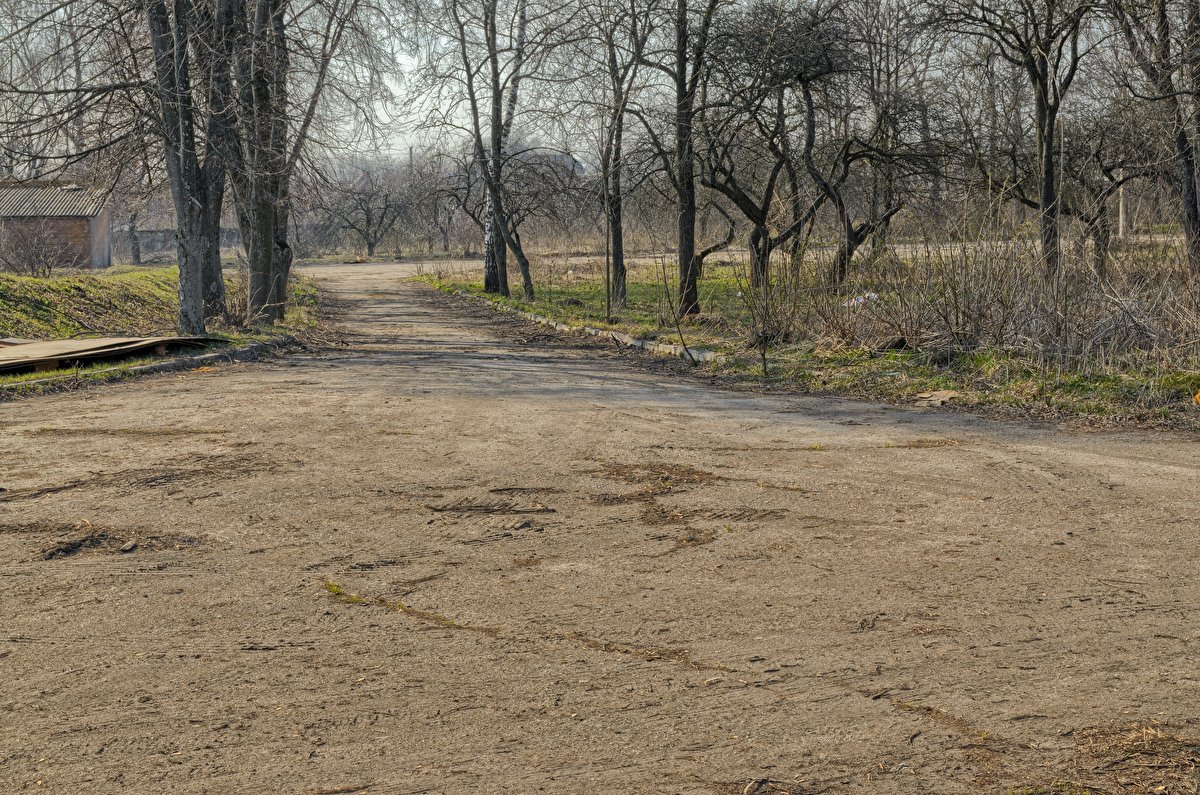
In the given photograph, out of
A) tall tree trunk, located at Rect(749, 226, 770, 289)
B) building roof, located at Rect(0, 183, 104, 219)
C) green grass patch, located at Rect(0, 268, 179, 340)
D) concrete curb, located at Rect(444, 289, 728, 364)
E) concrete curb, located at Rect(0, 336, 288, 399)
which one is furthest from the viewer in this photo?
building roof, located at Rect(0, 183, 104, 219)

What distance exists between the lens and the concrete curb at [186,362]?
998 cm

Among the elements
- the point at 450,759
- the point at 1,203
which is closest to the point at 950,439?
the point at 450,759

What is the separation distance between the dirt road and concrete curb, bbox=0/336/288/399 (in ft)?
6.71

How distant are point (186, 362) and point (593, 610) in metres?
9.34

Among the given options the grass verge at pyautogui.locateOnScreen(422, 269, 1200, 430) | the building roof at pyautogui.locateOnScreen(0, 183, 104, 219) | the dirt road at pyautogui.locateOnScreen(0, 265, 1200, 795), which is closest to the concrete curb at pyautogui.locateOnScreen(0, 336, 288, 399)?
the dirt road at pyautogui.locateOnScreen(0, 265, 1200, 795)

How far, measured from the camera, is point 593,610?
431 centimetres

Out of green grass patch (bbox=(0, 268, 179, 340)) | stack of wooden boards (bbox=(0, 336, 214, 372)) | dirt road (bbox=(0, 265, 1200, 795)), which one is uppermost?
green grass patch (bbox=(0, 268, 179, 340))

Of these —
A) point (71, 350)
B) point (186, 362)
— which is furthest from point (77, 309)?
point (186, 362)

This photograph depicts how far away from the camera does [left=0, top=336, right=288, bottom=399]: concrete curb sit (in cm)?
998

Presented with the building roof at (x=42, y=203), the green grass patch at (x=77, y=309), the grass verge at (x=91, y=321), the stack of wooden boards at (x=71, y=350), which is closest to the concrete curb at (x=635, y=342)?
the grass verge at (x=91, y=321)

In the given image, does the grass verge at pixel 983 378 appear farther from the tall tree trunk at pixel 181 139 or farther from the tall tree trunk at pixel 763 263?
the tall tree trunk at pixel 181 139

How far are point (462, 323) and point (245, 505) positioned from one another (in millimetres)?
16714

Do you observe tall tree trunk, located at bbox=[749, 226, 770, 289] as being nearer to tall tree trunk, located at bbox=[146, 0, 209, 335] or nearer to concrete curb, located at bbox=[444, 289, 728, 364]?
concrete curb, located at bbox=[444, 289, 728, 364]

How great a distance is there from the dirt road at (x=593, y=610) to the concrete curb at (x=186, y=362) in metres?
2.05
